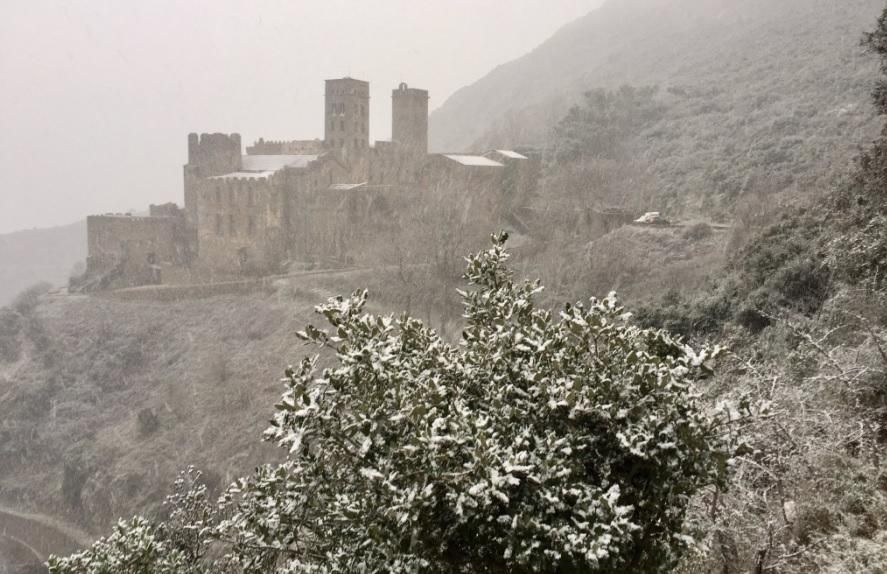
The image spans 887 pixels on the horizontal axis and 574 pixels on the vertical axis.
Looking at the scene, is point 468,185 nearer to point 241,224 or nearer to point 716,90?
point 241,224

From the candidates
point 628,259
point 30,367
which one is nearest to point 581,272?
point 628,259

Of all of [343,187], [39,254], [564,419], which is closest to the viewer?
[564,419]

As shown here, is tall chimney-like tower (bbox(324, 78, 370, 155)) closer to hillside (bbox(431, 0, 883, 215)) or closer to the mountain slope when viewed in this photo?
hillside (bbox(431, 0, 883, 215))

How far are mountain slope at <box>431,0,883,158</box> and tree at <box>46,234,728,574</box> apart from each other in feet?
73.6

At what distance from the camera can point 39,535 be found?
25047 mm

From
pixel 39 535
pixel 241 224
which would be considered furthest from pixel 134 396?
pixel 241 224

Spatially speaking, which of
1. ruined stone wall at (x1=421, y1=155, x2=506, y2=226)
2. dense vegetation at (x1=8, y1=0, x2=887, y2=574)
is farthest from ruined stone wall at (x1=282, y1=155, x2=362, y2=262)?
ruined stone wall at (x1=421, y1=155, x2=506, y2=226)

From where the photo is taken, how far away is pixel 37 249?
80500 mm

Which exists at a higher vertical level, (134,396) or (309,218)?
(309,218)

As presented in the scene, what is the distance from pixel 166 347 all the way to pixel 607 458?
32046mm

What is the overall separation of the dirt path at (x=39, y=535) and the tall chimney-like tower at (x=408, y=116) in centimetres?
2769

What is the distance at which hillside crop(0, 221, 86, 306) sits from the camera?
7350cm

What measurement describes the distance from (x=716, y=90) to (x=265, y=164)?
→ 98.8 ft

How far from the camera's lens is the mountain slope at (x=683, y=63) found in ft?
133
